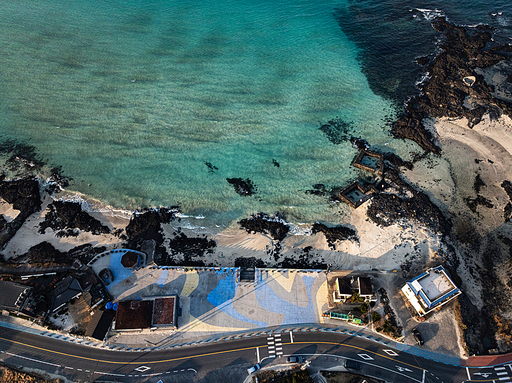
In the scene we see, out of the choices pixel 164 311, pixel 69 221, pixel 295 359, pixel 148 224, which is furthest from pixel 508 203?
pixel 69 221

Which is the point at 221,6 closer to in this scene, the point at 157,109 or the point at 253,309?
the point at 157,109

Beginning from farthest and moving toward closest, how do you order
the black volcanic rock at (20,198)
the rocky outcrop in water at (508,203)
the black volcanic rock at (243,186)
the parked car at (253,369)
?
the black volcanic rock at (243,186) → the rocky outcrop in water at (508,203) → the black volcanic rock at (20,198) → the parked car at (253,369)

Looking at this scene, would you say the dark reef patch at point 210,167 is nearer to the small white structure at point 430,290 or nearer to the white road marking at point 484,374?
the small white structure at point 430,290

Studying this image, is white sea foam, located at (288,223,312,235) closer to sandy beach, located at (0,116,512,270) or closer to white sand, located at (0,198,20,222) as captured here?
sandy beach, located at (0,116,512,270)

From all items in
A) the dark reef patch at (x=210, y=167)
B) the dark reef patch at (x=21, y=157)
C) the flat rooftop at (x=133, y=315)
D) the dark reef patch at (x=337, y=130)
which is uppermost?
the dark reef patch at (x=337, y=130)

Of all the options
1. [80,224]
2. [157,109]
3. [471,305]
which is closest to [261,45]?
[157,109]

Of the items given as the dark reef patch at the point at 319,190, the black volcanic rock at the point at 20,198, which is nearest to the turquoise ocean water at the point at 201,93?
the dark reef patch at the point at 319,190

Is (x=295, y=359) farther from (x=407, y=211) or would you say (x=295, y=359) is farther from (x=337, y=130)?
(x=337, y=130)
